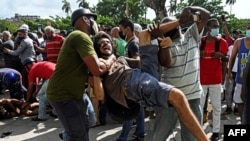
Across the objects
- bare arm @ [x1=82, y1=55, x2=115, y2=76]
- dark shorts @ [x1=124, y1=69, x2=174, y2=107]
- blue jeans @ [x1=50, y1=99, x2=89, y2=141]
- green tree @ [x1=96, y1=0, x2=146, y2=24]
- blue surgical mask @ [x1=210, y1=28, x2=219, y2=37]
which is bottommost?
blue jeans @ [x1=50, y1=99, x2=89, y2=141]

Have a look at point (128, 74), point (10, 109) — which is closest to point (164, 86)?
Answer: point (128, 74)

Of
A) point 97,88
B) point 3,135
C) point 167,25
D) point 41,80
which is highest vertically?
point 167,25

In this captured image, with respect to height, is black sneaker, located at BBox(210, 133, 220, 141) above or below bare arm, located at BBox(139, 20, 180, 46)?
below

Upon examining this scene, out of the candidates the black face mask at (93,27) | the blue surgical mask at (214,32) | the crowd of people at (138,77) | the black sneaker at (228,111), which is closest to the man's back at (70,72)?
the crowd of people at (138,77)

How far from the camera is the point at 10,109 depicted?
6.86 m

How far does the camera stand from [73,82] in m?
3.32

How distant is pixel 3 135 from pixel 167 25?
3.77 m

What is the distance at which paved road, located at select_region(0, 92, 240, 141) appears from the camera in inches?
213

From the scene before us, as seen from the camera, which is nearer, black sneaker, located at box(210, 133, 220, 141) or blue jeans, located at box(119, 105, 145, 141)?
blue jeans, located at box(119, 105, 145, 141)

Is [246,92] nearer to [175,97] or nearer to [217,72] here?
[175,97]

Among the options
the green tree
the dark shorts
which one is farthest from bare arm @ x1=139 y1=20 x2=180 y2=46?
the green tree

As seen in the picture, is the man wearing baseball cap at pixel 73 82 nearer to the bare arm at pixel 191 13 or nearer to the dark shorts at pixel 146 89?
the dark shorts at pixel 146 89

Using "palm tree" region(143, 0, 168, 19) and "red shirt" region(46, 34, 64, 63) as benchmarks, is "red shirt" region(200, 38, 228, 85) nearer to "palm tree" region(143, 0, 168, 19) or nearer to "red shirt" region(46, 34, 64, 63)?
"red shirt" region(46, 34, 64, 63)

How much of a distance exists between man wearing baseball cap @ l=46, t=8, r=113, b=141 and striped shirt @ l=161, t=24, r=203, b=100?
0.64 meters
